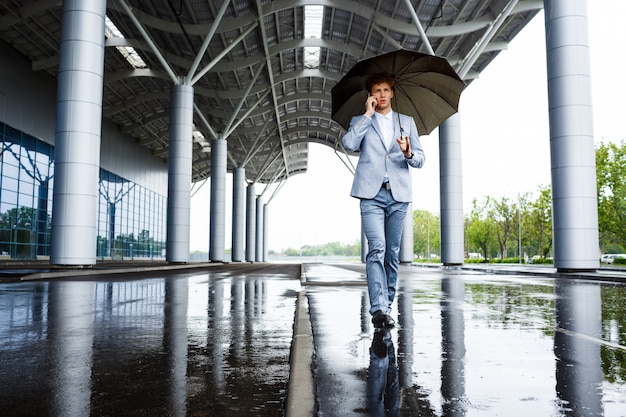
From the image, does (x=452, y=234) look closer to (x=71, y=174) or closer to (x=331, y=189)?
(x=71, y=174)

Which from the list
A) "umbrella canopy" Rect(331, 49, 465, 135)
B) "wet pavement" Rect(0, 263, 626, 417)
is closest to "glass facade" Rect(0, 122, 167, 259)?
"wet pavement" Rect(0, 263, 626, 417)

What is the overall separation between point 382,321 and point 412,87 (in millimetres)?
2494

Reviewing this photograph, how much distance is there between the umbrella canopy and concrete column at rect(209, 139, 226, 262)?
36139 millimetres

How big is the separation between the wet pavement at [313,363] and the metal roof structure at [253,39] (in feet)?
69.6

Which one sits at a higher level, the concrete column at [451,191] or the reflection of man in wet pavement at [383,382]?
the concrete column at [451,191]

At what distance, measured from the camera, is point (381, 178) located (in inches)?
177

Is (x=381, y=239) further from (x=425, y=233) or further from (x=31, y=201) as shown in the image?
(x=425, y=233)

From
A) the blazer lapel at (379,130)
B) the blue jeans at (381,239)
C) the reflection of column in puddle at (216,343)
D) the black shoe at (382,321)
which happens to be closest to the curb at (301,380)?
the reflection of column in puddle at (216,343)

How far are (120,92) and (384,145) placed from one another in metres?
40.4

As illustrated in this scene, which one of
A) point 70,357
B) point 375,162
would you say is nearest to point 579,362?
point 375,162

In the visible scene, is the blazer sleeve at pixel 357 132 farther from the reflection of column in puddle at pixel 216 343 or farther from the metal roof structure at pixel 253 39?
the metal roof structure at pixel 253 39

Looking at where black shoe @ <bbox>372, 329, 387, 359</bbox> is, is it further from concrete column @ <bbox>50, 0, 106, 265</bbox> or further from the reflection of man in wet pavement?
concrete column @ <bbox>50, 0, 106, 265</bbox>

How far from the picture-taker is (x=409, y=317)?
4945 mm

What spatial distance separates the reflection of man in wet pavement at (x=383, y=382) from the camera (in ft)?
6.49
